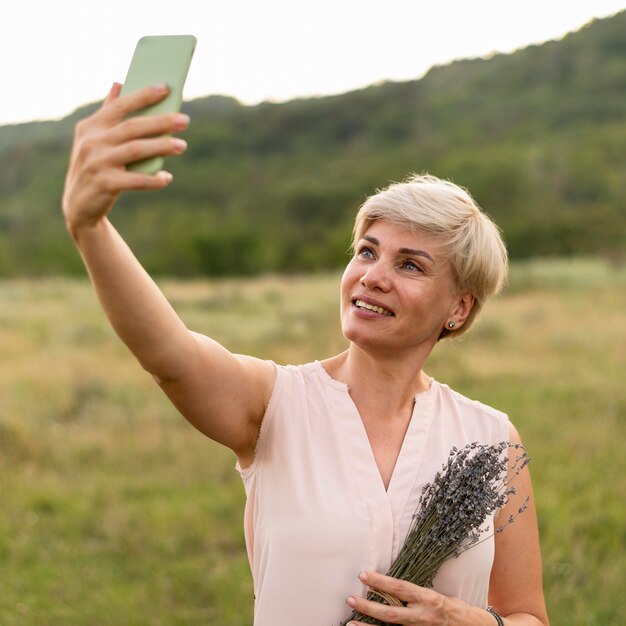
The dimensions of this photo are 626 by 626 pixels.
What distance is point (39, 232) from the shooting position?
55.4 metres

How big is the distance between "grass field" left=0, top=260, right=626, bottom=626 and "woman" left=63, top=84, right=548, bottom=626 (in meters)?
2.87

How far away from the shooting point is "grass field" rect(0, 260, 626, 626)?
17.4 feet

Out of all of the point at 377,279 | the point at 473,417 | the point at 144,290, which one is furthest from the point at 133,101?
the point at 473,417

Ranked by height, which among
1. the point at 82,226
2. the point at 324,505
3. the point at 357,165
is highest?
the point at 357,165

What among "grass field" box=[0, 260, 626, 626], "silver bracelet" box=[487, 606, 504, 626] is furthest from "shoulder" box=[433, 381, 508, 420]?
"grass field" box=[0, 260, 626, 626]

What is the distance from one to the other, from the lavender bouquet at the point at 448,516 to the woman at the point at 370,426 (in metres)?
0.05

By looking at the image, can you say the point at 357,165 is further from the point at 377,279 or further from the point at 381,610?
→ the point at 381,610

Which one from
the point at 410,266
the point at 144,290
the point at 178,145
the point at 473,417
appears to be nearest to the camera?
the point at 178,145

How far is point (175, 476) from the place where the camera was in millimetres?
7328

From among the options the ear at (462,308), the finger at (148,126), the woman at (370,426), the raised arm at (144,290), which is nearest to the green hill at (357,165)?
the ear at (462,308)

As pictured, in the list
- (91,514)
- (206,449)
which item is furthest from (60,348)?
(91,514)

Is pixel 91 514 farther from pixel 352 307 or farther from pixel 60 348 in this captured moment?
pixel 60 348

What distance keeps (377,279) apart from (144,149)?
3.22 ft

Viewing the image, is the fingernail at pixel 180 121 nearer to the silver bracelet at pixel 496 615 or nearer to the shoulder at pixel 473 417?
the shoulder at pixel 473 417
